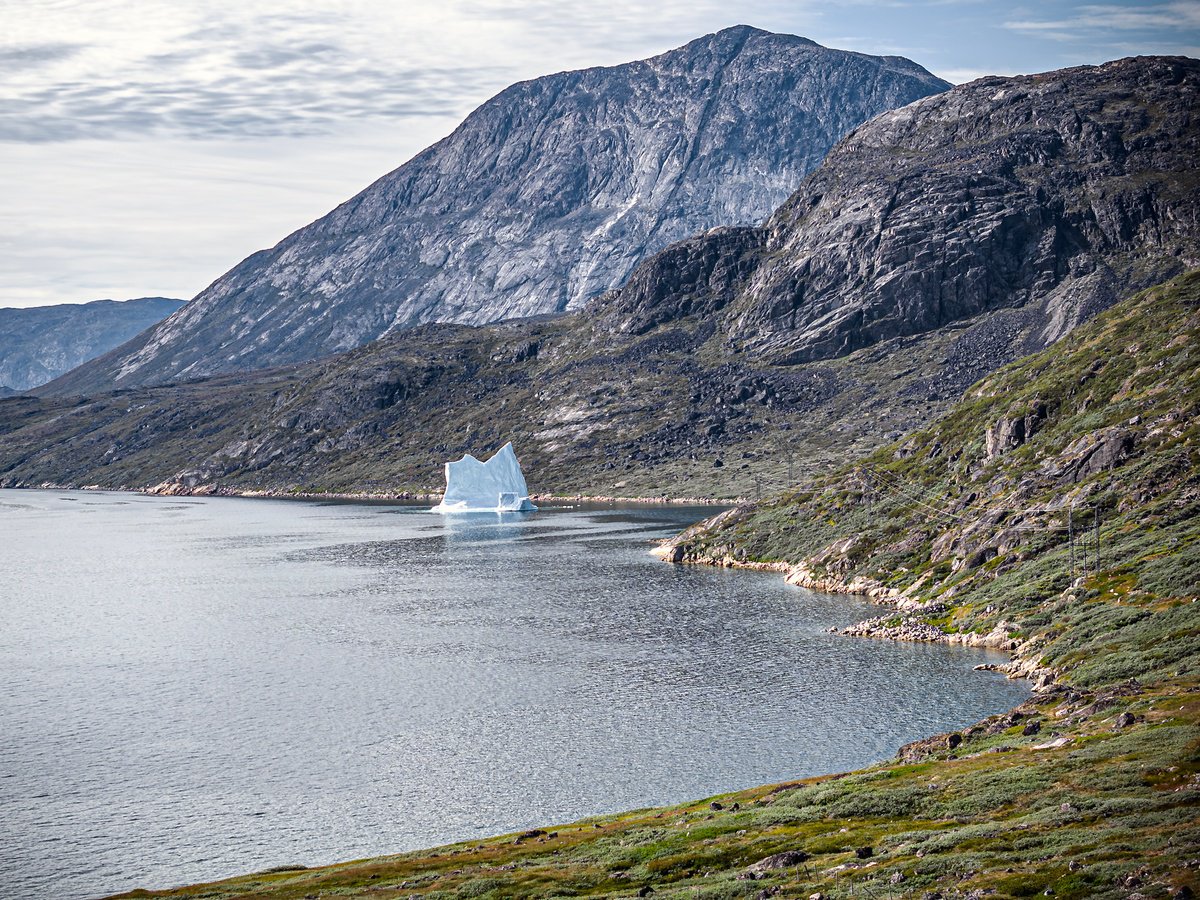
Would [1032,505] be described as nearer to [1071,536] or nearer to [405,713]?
[1071,536]

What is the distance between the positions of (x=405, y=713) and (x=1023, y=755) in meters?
45.2

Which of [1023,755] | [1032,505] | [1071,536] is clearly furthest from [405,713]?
[1032,505]

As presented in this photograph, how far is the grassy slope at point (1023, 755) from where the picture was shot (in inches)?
1470

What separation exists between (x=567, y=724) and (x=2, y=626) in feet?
268

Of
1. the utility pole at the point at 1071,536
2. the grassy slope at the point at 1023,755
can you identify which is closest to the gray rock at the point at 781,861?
the grassy slope at the point at 1023,755

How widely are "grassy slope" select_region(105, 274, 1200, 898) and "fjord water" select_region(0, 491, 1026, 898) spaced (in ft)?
21.5

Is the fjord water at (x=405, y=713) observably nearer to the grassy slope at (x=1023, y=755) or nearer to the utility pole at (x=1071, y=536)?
the grassy slope at (x=1023, y=755)

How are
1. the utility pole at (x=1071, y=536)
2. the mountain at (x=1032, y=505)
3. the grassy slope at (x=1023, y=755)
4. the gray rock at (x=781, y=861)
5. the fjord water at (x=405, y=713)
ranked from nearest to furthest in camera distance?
the grassy slope at (x=1023, y=755) → the gray rock at (x=781, y=861) → the fjord water at (x=405, y=713) → the mountain at (x=1032, y=505) → the utility pole at (x=1071, y=536)

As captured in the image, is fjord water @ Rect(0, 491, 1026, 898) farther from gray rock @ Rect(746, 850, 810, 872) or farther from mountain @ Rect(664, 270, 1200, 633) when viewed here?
gray rock @ Rect(746, 850, 810, 872)

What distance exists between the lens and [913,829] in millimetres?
44094

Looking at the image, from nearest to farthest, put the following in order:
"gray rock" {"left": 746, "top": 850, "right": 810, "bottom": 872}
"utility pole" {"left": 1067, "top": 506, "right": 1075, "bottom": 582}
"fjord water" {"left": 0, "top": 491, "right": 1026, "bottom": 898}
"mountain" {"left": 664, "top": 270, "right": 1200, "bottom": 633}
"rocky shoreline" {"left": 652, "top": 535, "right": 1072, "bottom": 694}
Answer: "gray rock" {"left": 746, "top": 850, "right": 810, "bottom": 872} < "fjord water" {"left": 0, "top": 491, "right": 1026, "bottom": 898} < "rocky shoreline" {"left": 652, "top": 535, "right": 1072, "bottom": 694} < "mountain" {"left": 664, "top": 270, "right": 1200, "bottom": 633} < "utility pole" {"left": 1067, "top": 506, "right": 1075, "bottom": 582}

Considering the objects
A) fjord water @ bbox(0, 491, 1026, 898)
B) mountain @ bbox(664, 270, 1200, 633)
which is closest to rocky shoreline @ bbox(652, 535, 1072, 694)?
mountain @ bbox(664, 270, 1200, 633)

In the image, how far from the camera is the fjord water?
59.4 m

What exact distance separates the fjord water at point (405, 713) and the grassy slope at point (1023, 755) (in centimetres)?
656
